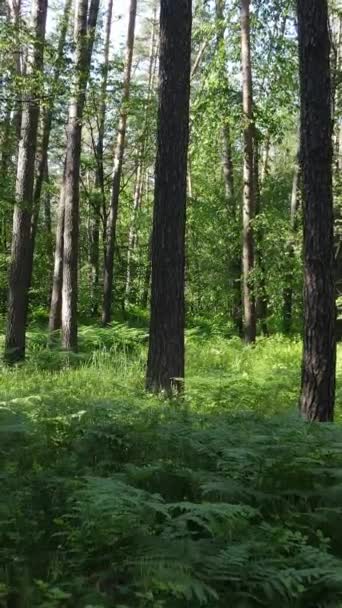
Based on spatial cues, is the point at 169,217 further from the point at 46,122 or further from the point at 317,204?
the point at 46,122

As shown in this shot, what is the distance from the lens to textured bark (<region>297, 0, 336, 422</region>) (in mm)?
6250

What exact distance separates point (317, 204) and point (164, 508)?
4.08 meters

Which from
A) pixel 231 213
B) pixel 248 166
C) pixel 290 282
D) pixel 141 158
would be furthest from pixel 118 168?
pixel 290 282

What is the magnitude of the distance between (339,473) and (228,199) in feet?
56.6

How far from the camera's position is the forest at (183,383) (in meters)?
2.91

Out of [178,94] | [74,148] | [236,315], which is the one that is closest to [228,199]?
[236,315]

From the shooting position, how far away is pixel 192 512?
3197 millimetres

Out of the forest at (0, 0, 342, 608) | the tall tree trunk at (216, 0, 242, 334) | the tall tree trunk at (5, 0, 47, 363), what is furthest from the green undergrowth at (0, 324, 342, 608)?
the tall tree trunk at (216, 0, 242, 334)

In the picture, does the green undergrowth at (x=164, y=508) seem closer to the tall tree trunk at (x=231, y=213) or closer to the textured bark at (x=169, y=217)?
the textured bark at (x=169, y=217)

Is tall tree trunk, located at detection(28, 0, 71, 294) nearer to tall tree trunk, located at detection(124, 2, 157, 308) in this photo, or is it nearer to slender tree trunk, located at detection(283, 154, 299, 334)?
→ tall tree trunk, located at detection(124, 2, 157, 308)

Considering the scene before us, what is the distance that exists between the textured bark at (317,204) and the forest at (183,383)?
0.06 feet

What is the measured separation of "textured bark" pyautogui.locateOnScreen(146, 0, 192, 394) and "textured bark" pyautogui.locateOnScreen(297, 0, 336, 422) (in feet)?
7.23

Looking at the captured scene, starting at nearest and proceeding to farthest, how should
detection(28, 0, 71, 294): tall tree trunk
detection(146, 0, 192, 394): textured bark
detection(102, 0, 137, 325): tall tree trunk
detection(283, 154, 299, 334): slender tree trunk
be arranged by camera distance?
detection(146, 0, 192, 394): textured bark → detection(28, 0, 71, 294): tall tree trunk → detection(283, 154, 299, 334): slender tree trunk → detection(102, 0, 137, 325): tall tree trunk

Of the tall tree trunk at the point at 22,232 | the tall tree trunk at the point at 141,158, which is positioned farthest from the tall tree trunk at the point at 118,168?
the tall tree trunk at the point at 22,232
